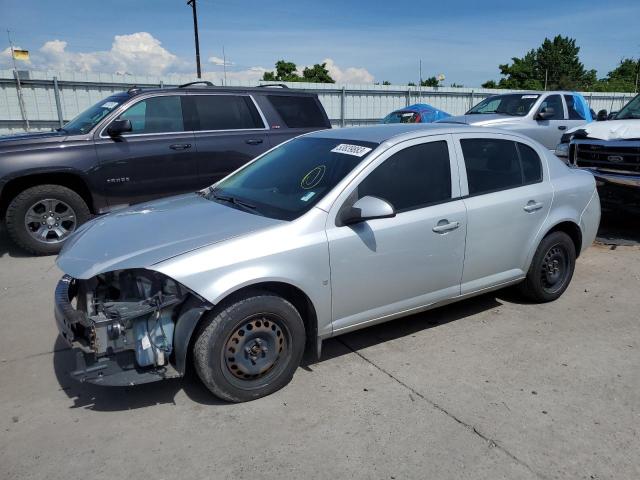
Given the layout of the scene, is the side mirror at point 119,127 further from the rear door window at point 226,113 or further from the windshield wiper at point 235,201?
the windshield wiper at point 235,201

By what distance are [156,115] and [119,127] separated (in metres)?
0.61

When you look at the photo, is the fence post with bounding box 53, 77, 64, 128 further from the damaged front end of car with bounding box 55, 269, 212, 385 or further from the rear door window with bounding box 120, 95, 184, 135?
the damaged front end of car with bounding box 55, 269, 212, 385

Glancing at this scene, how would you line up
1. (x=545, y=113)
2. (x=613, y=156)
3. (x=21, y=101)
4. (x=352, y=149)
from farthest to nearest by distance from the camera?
(x=21, y=101) < (x=545, y=113) < (x=613, y=156) < (x=352, y=149)

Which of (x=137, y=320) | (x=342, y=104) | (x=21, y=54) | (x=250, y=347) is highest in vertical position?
(x=21, y=54)

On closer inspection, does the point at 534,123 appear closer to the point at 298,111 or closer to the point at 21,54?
the point at 298,111

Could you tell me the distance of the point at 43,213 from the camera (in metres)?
6.43

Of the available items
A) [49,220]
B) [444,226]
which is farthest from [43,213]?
[444,226]

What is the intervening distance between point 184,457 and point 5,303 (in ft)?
10.5

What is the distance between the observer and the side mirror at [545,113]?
11195 mm

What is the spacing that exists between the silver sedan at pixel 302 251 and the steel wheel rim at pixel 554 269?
0.17 ft

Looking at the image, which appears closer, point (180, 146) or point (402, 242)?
point (402, 242)

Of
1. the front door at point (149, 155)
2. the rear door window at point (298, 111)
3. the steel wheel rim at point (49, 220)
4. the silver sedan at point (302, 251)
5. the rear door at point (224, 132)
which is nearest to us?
the silver sedan at point (302, 251)

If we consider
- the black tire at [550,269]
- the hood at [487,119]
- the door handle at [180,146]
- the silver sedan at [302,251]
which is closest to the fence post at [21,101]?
the door handle at [180,146]

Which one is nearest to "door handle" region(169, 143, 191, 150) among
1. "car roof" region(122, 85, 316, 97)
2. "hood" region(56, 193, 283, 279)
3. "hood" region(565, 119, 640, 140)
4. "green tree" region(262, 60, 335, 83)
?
"car roof" region(122, 85, 316, 97)
